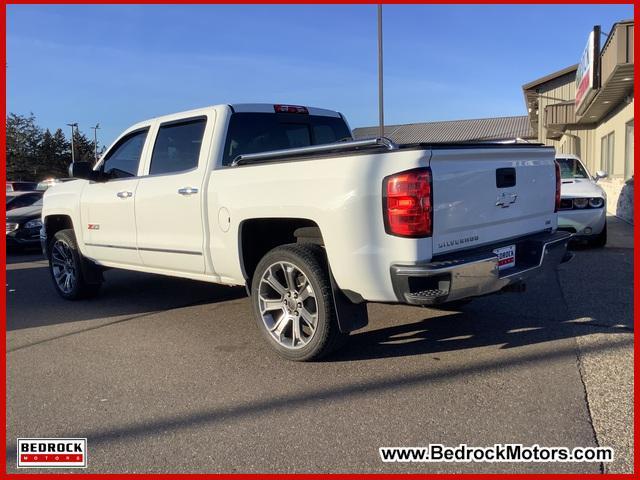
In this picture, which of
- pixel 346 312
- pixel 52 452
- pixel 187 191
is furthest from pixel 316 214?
pixel 52 452

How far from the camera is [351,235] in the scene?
3848mm

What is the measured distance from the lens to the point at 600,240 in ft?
31.3

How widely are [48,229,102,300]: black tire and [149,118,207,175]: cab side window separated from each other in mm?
1757

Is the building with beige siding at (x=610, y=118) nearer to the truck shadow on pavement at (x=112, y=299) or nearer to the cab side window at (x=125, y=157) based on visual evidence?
the truck shadow on pavement at (x=112, y=299)

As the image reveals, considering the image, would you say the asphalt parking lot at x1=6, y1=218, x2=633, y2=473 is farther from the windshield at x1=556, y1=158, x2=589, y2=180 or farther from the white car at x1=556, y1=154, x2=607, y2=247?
the windshield at x1=556, y1=158, x2=589, y2=180

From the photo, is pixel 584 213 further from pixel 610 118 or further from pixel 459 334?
pixel 610 118

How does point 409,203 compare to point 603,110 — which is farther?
point 603,110

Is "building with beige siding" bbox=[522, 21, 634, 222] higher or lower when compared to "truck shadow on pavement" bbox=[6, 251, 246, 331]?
Result: higher

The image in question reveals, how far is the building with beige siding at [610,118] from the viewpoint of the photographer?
12.2 meters

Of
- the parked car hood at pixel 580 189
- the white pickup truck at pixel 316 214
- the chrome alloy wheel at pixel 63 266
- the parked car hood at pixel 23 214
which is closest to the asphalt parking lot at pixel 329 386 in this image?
the white pickup truck at pixel 316 214

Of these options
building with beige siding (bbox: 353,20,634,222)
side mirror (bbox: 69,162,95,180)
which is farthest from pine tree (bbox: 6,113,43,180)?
side mirror (bbox: 69,162,95,180)

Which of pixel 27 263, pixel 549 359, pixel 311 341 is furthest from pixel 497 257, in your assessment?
pixel 27 263

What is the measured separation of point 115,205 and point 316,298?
114 inches

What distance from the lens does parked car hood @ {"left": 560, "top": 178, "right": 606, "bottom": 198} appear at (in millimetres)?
9273
